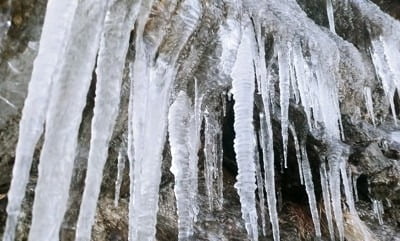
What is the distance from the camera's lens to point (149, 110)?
87.0 inches

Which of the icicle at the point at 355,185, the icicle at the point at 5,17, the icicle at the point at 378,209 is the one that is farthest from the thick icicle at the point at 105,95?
the icicle at the point at 378,209

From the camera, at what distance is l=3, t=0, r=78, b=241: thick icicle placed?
154 centimetres

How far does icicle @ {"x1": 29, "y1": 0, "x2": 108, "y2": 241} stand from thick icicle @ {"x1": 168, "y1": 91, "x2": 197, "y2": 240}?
956mm

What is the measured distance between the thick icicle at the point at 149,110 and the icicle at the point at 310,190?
4.04 ft

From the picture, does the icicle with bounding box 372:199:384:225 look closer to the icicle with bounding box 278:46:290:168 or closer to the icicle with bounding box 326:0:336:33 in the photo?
the icicle with bounding box 278:46:290:168

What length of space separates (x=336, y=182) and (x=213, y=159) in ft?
2.64

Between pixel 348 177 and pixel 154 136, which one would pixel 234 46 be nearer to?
pixel 154 136

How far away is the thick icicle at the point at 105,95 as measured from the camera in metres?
1.75

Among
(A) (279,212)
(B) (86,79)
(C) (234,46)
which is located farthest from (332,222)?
(B) (86,79)

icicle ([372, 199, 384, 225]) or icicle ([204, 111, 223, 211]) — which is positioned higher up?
icicle ([204, 111, 223, 211])

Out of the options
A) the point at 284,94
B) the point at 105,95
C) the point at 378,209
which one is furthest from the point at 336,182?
the point at 105,95

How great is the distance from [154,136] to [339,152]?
178 cm

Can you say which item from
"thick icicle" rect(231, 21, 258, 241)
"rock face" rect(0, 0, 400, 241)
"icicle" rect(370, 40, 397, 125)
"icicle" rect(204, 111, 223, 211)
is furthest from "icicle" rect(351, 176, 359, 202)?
"thick icicle" rect(231, 21, 258, 241)

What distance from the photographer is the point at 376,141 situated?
13.2 ft
